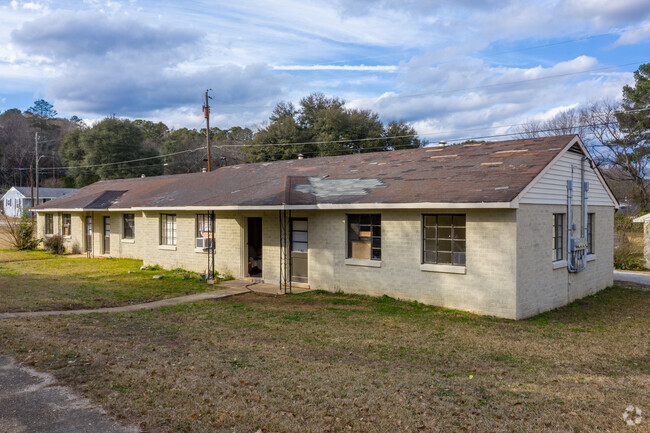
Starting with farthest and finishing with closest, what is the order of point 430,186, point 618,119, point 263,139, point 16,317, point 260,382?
point 263,139
point 618,119
point 430,186
point 16,317
point 260,382

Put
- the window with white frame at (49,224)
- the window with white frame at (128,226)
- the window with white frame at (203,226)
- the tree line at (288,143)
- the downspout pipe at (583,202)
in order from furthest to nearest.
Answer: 1. the tree line at (288,143)
2. the window with white frame at (49,224)
3. the window with white frame at (128,226)
4. the window with white frame at (203,226)
5. the downspout pipe at (583,202)

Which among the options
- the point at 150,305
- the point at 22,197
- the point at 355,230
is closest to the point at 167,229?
the point at 150,305

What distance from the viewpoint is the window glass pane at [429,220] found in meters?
12.3

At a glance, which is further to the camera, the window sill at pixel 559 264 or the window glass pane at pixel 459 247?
the window sill at pixel 559 264

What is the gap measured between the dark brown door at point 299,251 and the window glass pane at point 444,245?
4434 millimetres

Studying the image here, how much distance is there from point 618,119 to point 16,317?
145 feet

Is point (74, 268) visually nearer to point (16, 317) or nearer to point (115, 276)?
point (115, 276)

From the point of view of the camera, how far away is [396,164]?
51.8 feet

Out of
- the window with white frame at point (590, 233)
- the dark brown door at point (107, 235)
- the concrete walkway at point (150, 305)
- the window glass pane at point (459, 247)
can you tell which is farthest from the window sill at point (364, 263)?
the dark brown door at point (107, 235)

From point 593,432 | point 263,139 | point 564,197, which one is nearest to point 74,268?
point 564,197

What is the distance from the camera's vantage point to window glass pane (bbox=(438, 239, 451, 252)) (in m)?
12.1

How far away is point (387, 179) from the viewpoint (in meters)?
14.4

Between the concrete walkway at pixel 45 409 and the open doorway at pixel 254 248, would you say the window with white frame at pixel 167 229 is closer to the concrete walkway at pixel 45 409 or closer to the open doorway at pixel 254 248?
the open doorway at pixel 254 248

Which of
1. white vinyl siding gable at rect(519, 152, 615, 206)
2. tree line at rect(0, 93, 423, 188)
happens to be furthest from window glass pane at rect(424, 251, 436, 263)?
tree line at rect(0, 93, 423, 188)
